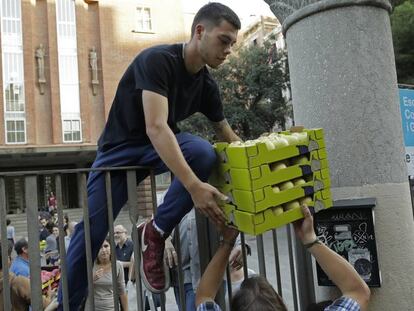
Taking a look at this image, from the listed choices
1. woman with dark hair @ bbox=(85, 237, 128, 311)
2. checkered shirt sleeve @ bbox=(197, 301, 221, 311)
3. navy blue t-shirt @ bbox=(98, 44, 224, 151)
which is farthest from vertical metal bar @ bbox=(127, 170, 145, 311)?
woman with dark hair @ bbox=(85, 237, 128, 311)

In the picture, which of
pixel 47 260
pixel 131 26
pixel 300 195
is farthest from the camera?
pixel 131 26

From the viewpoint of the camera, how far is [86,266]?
91.4 inches

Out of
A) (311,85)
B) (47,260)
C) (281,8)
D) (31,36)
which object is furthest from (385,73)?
(31,36)

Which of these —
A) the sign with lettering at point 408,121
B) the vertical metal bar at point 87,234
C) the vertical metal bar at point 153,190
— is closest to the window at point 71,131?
the sign with lettering at point 408,121

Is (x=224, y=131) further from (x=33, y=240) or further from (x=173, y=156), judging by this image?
(x=33, y=240)

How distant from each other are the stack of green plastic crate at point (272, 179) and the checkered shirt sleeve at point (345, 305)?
39 cm

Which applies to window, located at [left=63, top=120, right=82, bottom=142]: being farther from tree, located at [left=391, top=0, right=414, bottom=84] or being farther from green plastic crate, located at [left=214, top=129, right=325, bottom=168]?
green plastic crate, located at [left=214, top=129, right=325, bottom=168]

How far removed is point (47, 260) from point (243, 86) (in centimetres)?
1542

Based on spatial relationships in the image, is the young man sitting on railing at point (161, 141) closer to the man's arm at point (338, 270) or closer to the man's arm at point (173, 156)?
the man's arm at point (173, 156)

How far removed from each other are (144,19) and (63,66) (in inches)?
231

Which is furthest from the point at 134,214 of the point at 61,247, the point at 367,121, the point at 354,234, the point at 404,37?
the point at 404,37

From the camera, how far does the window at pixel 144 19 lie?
2805 centimetres

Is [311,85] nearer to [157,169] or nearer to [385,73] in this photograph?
[385,73]

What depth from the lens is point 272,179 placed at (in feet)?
6.39
